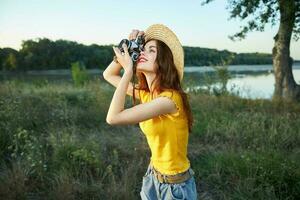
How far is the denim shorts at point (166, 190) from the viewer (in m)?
2.15

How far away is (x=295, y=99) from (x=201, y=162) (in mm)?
7262

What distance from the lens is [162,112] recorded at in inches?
80.6

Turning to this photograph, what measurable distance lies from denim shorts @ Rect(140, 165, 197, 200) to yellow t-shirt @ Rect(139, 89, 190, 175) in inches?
3.2

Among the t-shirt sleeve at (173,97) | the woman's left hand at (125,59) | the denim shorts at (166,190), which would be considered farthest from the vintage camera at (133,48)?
the denim shorts at (166,190)

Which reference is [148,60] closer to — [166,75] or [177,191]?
[166,75]

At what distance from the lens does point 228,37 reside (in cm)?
1225

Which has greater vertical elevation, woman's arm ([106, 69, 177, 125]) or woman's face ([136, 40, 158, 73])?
woman's face ([136, 40, 158, 73])

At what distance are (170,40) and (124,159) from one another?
2872mm

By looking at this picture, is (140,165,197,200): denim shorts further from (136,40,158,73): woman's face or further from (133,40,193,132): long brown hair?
(136,40,158,73): woman's face

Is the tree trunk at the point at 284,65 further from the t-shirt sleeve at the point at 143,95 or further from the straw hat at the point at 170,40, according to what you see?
the straw hat at the point at 170,40

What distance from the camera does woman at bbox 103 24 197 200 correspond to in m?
2.02

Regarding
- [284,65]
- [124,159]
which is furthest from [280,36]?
[124,159]

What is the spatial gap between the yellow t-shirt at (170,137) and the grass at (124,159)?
1.72 metres

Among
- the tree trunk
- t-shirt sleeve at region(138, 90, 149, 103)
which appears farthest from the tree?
t-shirt sleeve at region(138, 90, 149, 103)
